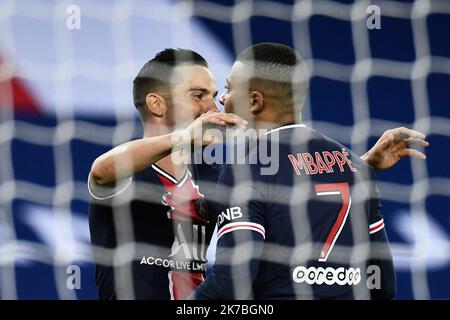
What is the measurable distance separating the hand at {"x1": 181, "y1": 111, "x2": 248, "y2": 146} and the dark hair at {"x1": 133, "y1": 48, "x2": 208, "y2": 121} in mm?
419

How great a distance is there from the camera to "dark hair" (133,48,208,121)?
6.39 feet

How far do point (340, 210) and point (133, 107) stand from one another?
114 centimetres

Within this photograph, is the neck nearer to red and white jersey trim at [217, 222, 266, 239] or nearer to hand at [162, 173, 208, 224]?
red and white jersey trim at [217, 222, 266, 239]

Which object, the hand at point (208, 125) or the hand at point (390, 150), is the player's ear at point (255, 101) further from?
the hand at point (390, 150)

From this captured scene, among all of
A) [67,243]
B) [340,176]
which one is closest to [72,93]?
[67,243]

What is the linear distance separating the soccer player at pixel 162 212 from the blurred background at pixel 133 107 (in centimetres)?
65

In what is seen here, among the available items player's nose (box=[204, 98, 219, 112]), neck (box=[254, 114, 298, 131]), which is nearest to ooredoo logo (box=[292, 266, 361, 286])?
neck (box=[254, 114, 298, 131])

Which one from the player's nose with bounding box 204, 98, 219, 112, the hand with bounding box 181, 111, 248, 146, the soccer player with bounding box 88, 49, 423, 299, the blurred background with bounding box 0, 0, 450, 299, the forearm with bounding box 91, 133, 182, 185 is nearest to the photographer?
the hand with bounding box 181, 111, 248, 146

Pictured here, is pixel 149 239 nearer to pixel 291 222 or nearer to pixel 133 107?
pixel 291 222

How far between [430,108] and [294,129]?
1.48 metres

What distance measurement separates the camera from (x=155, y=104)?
1.93 metres

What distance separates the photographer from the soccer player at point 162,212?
1801 millimetres

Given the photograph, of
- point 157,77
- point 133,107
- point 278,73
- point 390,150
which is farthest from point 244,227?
point 133,107

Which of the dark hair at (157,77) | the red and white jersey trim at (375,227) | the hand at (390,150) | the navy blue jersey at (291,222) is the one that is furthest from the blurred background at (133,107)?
the navy blue jersey at (291,222)
